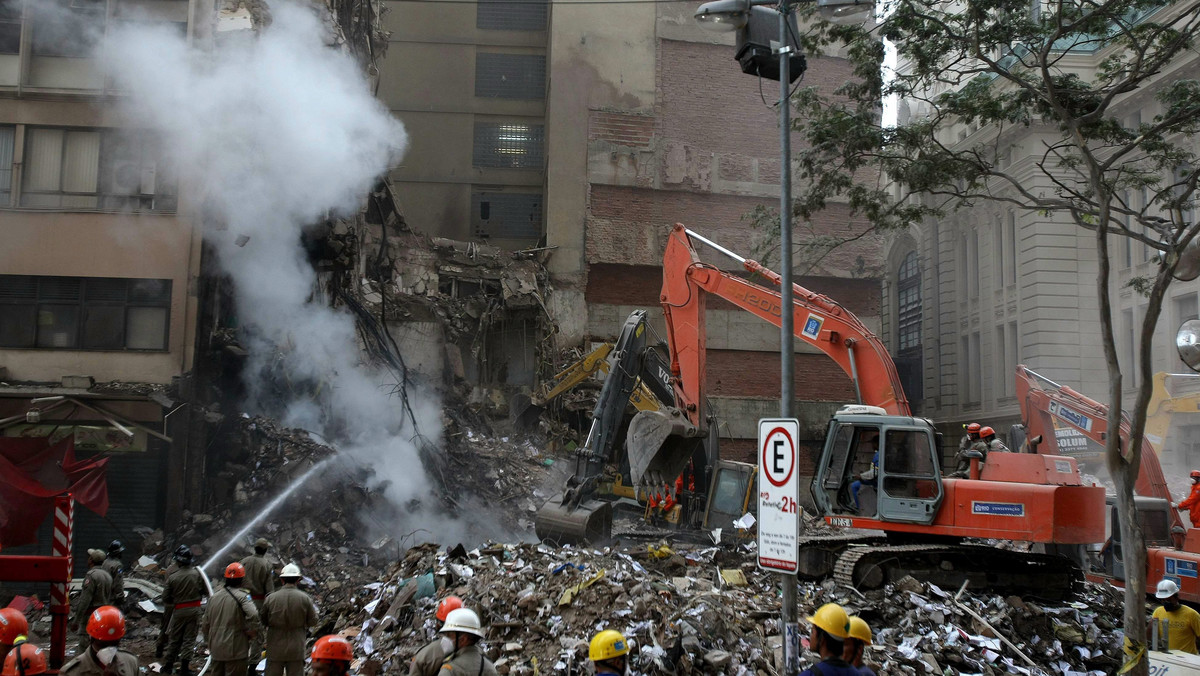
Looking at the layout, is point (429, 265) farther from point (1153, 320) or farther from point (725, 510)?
point (1153, 320)

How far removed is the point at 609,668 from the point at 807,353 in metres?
25.0

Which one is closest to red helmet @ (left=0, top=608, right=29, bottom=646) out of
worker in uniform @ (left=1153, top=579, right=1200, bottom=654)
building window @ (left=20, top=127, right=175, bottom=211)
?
worker in uniform @ (left=1153, top=579, right=1200, bottom=654)

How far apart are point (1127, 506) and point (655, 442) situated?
579 centimetres

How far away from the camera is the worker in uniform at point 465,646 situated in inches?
202

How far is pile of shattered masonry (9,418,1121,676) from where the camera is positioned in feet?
27.5

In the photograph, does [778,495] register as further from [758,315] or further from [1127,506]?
[758,315]

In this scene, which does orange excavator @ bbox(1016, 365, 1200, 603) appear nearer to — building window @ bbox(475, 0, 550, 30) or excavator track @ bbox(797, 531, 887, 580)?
excavator track @ bbox(797, 531, 887, 580)

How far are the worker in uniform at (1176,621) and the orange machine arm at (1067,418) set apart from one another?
5384 mm

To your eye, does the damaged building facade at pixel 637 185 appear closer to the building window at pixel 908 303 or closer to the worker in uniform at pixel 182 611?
the building window at pixel 908 303

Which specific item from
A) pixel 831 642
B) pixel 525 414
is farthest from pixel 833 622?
pixel 525 414

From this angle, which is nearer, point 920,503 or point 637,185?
point 920,503

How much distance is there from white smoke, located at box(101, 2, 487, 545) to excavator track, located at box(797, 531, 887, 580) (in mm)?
6992

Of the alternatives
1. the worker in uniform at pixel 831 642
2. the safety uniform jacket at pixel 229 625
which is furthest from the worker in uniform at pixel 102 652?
the worker in uniform at pixel 831 642

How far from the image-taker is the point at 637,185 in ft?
93.0
